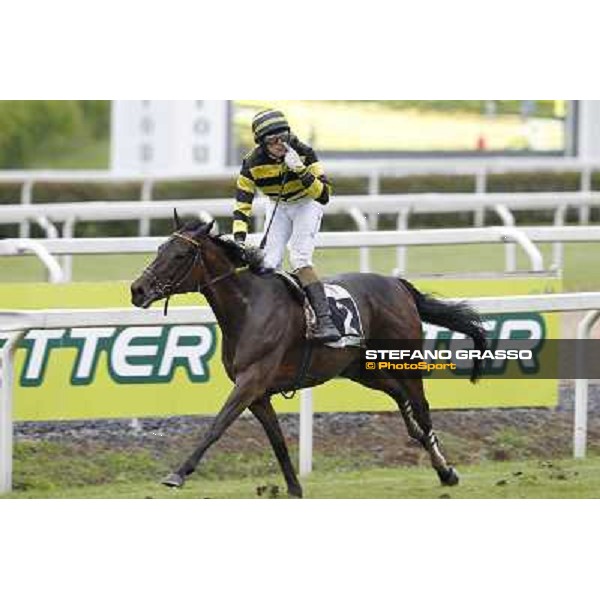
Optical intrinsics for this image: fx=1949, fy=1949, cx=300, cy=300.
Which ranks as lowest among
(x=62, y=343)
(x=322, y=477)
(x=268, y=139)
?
(x=322, y=477)

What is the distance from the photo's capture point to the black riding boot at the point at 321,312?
791cm

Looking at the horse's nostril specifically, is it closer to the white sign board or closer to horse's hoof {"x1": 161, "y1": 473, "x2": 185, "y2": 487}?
horse's hoof {"x1": 161, "y1": 473, "x2": 185, "y2": 487}

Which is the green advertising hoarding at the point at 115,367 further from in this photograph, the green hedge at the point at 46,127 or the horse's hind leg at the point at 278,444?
the green hedge at the point at 46,127

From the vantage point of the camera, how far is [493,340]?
8.39 meters

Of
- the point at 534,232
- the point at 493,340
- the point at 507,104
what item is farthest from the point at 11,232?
the point at 493,340

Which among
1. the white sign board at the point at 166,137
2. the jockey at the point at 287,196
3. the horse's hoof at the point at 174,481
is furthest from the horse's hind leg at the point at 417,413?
the white sign board at the point at 166,137

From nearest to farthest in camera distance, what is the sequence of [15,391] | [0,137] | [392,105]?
[15,391] < [392,105] < [0,137]

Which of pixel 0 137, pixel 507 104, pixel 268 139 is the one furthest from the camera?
pixel 0 137

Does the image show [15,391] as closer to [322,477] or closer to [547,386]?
[322,477]

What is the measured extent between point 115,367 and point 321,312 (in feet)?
3.05

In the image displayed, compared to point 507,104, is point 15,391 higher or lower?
lower

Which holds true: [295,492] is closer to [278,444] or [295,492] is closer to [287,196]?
[278,444]

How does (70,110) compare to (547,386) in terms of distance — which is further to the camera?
(70,110)

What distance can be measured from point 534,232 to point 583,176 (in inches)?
245
